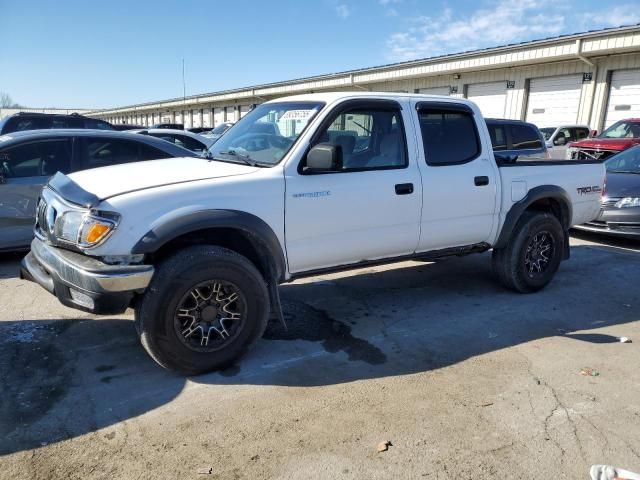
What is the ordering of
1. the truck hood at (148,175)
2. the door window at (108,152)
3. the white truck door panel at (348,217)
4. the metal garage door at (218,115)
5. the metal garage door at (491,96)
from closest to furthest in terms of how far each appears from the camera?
the truck hood at (148,175) < the white truck door panel at (348,217) < the door window at (108,152) < the metal garage door at (491,96) < the metal garage door at (218,115)

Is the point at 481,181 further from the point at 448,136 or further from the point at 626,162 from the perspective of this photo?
the point at 626,162

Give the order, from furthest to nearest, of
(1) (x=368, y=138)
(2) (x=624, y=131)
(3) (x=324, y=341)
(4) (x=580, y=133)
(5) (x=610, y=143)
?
(4) (x=580, y=133) < (2) (x=624, y=131) < (5) (x=610, y=143) < (1) (x=368, y=138) < (3) (x=324, y=341)

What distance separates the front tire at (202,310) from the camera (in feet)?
10.8

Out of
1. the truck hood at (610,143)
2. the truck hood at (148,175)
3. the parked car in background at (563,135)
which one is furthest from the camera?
the parked car in background at (563,135)

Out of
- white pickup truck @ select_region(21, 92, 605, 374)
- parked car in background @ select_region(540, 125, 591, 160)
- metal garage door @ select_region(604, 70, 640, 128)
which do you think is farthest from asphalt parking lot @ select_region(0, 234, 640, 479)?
metal garage door @ select_region(604, 70, 640, 128)

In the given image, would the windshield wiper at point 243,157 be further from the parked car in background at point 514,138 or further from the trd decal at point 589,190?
the parked car in background at point 514,138

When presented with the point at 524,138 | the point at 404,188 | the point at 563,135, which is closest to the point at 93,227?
the point at 404,188

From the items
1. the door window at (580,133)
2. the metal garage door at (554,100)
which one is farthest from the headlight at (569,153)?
the metal garage door at (554,100)

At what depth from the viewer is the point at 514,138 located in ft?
33.2

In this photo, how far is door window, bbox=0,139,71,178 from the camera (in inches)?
232

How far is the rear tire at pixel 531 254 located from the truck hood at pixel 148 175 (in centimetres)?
297

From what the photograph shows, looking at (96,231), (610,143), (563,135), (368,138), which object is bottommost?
(96,231)

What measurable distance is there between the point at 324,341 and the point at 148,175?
189cm

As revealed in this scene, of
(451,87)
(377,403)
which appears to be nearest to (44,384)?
(377,403)
